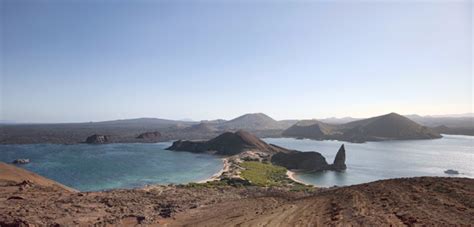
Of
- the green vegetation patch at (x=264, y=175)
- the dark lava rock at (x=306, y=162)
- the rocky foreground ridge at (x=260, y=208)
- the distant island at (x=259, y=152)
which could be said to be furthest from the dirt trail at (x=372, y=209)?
the distant island at (x=259, y=152)

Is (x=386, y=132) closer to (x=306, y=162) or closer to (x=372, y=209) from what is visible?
(x=306, y=162)

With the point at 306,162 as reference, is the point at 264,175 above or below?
below

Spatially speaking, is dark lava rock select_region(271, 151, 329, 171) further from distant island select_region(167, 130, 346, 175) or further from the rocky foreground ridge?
the rocky foreground ridge

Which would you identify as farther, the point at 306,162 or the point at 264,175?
the point at 306,162

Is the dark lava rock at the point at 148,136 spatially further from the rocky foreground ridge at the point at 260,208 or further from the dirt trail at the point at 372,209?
the dirt trail at the point at 372,209

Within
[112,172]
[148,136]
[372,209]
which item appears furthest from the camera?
[148,136]

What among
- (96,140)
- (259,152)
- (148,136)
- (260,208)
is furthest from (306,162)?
(148,136)

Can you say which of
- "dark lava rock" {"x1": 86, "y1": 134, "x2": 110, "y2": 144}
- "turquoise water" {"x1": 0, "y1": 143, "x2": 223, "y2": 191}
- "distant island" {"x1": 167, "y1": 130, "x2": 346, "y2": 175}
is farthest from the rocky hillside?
"turquoise water" {"x1": 0, "y1": 143, "x2": 223, "y2": 191}

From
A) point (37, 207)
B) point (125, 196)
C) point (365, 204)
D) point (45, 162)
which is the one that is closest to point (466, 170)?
point (365, 204)
